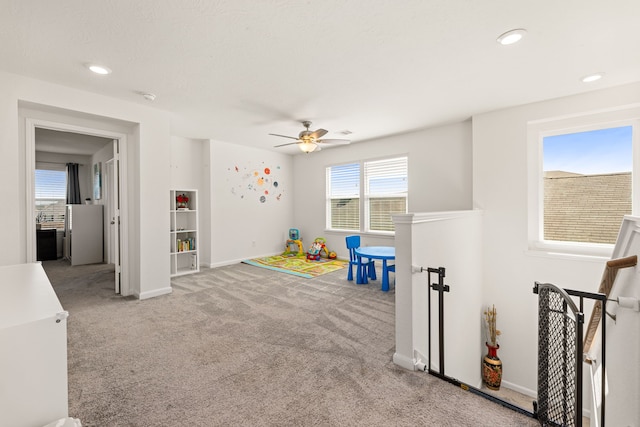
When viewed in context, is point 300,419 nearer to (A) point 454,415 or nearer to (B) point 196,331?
(A) point 454,415

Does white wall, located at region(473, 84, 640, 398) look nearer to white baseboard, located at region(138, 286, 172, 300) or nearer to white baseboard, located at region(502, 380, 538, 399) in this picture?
white baseboard, located at region(502, 380, 538, 399)

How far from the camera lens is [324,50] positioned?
230 cm

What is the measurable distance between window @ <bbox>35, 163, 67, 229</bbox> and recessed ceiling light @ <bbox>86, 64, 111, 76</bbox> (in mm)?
5936

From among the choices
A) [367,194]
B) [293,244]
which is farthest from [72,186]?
[367,194]

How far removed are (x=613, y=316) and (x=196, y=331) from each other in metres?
3.00

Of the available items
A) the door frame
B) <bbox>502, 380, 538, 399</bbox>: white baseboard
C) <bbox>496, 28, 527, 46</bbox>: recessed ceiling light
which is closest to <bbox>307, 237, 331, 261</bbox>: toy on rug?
the door frame

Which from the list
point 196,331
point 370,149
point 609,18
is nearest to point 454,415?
point 196,331

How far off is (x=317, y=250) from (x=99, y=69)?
4.50 meters

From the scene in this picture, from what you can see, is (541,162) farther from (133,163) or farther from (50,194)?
(50,194)

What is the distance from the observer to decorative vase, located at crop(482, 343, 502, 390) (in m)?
3.35

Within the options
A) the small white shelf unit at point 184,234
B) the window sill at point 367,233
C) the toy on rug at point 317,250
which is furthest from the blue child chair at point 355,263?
the small white shelf unit at point 184,234

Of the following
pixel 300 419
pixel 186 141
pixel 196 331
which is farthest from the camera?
pixel 186 141

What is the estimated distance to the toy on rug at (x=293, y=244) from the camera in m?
6.40

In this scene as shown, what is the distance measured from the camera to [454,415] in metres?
1.54
